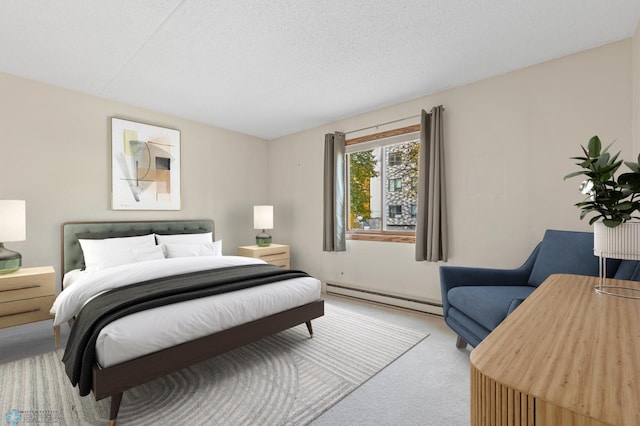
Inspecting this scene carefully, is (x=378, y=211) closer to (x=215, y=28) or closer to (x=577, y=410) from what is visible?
(x=215, y=28)

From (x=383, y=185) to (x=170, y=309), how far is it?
300cm

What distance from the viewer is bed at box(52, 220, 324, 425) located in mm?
1640

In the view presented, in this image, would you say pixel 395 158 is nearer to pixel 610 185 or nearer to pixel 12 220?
pixel 610 185

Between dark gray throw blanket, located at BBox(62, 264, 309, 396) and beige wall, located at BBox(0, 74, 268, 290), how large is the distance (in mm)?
1684

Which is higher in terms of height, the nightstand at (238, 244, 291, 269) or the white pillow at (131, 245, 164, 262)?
the white pillow at (131, 245, 164, 262)

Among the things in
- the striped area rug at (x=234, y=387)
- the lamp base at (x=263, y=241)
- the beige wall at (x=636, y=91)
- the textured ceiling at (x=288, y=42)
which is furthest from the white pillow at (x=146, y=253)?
the beige wall at (x=636, y=91)

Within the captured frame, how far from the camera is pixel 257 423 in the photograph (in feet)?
5.41

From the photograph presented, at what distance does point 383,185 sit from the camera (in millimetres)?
4039

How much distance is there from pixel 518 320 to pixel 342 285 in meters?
3.39

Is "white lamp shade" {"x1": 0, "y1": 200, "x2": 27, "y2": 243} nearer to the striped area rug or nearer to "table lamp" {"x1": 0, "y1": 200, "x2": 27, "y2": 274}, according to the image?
"table lamp" {"x1": 0, "y1": 200, "x2": 27, "y2": 274}

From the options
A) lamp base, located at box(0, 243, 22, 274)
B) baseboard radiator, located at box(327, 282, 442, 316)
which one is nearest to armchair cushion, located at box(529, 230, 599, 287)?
baseboard radiator, located at box(327, 282, 442, 316)

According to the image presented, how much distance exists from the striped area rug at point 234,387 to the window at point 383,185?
5.39 ft

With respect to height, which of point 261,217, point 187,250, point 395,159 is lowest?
point 187,250

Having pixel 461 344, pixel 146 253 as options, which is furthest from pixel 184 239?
pixel 461 344
